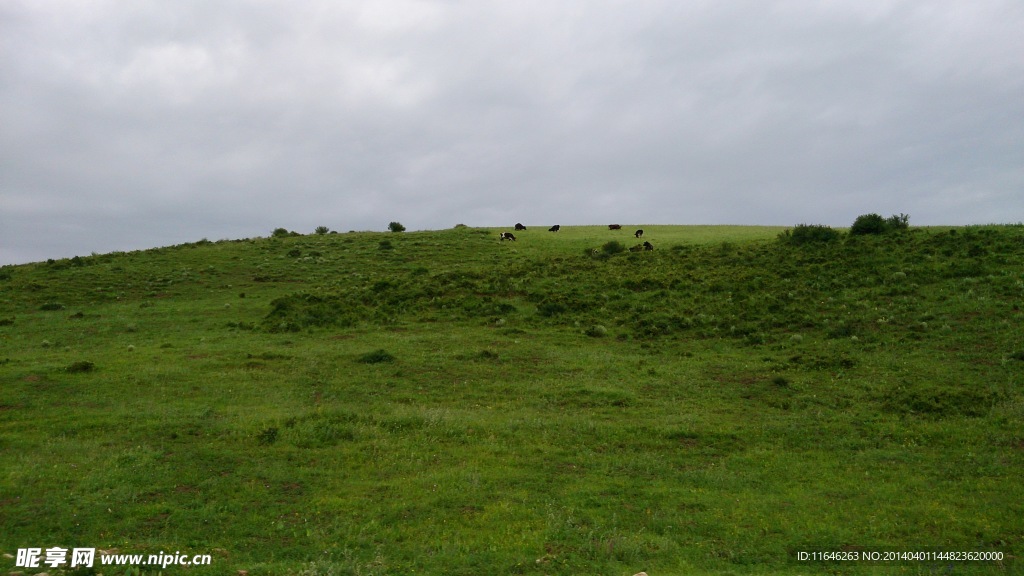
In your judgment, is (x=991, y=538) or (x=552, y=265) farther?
(x=552, y=265)

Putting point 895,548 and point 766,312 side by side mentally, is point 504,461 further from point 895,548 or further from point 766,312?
point 766,312

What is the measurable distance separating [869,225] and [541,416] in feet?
96.7

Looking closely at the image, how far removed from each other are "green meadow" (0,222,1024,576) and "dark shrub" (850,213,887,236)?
1238mm

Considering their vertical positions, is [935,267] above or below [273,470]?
above

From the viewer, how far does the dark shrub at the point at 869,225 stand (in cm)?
3816

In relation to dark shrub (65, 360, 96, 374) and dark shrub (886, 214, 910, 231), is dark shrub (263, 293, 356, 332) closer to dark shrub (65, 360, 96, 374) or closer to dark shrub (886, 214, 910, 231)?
dark shrub (65, 360, 96, 374)

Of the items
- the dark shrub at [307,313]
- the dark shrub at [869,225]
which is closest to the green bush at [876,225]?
the dark shrub at [869,225]

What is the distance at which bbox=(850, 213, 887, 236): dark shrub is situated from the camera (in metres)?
38.2

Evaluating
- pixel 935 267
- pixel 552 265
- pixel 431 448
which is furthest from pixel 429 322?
pixel 935 267

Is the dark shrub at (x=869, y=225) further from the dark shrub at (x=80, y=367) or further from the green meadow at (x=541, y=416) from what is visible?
the dark shrub at (x=80, y=367)

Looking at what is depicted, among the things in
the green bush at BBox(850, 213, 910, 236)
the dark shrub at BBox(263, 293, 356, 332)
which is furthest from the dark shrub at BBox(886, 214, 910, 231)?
the dark shrub at BBox(263, 293, 356, 332)

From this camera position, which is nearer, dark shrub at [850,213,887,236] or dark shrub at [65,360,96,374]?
dark shrub at [65,360,96,374]

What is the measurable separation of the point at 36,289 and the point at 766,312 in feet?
128

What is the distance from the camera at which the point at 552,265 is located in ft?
132
